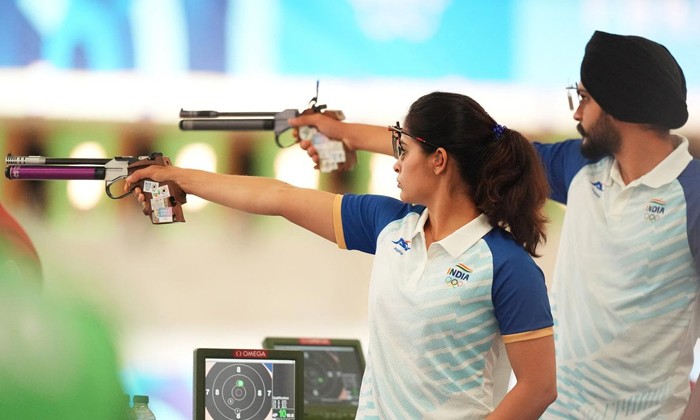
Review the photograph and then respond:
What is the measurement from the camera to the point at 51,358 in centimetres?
382

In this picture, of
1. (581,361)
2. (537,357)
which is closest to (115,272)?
(581,361)

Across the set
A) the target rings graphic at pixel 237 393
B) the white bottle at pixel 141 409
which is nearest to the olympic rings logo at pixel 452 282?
the target rings graphic at pixel 237 393

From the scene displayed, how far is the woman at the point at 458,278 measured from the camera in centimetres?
195

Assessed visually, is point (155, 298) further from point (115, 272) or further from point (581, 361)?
point (581, 361)

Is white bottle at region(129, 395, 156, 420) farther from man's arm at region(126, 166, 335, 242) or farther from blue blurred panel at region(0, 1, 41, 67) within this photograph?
blue blurred panel at region(0, 1, 41, 67)

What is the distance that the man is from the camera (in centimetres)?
255

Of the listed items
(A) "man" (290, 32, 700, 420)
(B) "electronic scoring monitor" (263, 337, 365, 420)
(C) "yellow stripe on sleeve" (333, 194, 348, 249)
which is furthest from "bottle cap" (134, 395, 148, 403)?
(A) "man" (290, 32, 700, 420)

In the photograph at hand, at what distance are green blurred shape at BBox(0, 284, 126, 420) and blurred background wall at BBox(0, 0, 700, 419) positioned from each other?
0.10 meters

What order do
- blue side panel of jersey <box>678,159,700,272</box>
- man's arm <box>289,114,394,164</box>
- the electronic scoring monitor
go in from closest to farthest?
blue side panel of jersey <box>678,159,700,272</box>, man's arm <box>289,114,394,164</box>, the electronic scoring monitor

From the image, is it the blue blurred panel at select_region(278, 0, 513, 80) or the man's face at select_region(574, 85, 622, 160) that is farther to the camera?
the blue blurred panel at select_region(278, 0, 513, 80)

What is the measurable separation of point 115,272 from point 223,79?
981 millimetres

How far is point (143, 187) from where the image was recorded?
8.45 ft

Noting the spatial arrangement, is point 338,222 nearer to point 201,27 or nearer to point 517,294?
point 517,294

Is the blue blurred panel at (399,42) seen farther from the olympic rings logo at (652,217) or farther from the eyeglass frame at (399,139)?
the eyeglass frame at (399,139)
